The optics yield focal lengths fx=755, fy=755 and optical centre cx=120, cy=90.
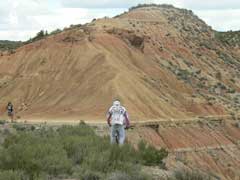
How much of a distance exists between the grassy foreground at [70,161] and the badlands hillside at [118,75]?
114 ft

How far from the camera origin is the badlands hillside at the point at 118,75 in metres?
60.0

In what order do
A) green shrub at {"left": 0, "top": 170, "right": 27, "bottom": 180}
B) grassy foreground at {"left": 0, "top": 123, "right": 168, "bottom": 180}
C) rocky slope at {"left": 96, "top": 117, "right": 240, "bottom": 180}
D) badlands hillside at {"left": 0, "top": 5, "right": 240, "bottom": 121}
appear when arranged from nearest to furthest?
1. green shrub at {"left": 0, "top": 170, "right": 27, "bottom": 180}
2. grassy foreground at {"left": 0, "top": 123, "right": 168, "bottom": 180}
3. rocky slope at {"left": 96, "top": 117, "right": 240, "bottom": 180}
4. badlands hillside at {"left": 0, "top": 5, "right": 240, "bottom": 121}

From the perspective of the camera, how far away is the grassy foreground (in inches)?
651

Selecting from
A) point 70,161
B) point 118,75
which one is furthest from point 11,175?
point 118,75

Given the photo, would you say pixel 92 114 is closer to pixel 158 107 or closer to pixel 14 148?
pixel 158 107

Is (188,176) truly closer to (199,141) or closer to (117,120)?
(117,120)

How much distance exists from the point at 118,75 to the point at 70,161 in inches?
1777

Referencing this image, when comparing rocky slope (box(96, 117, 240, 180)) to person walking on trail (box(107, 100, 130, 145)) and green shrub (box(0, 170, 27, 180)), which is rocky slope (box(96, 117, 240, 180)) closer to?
person walking on trail (box(107, 100, 130, 145))

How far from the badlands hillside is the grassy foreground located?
A: 34.8 meters

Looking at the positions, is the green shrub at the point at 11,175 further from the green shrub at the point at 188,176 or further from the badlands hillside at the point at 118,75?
the badlands hillside at the point at 118,75

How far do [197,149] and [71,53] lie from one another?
20.4 meters

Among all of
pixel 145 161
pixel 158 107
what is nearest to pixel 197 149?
pixel 158 107

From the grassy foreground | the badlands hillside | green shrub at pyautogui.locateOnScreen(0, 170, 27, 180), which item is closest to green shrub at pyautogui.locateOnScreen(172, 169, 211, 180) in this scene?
the grassy foreground

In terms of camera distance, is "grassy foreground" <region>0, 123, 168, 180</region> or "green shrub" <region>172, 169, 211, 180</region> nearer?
"grassy foreground" <region>0, 123, 168, 180</region>
